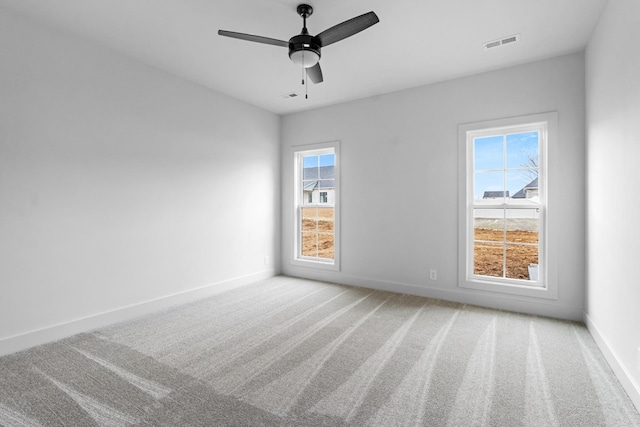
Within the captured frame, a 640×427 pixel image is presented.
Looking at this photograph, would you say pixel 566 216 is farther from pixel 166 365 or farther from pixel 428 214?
pixel 166 365

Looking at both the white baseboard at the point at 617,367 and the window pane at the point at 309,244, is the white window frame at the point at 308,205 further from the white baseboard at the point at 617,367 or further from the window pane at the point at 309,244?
the white baseboard at the point at 617,367

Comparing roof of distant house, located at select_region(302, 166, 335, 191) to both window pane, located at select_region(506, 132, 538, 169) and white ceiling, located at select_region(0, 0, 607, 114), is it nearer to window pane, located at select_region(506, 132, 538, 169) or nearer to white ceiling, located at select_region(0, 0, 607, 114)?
white ceiling, located at select_region(0, 0, 607, 114)

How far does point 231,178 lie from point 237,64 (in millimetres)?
1535

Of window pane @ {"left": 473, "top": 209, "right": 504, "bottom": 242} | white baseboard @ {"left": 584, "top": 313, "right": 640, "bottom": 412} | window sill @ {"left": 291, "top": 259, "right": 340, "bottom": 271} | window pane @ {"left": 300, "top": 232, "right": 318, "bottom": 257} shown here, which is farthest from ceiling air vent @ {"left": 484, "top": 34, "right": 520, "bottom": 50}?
window pane @ {"left": 300, "top": 232, "right": 318, "bottom": 257}

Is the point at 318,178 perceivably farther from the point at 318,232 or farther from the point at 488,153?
the point at 488,153

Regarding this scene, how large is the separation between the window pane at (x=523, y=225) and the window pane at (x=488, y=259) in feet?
0.64

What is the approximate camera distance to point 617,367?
2061 millimetres

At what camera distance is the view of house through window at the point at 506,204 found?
335 cm

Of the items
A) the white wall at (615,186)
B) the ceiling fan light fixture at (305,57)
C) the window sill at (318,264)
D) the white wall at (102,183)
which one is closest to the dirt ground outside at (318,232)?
the window sill at (318,264)

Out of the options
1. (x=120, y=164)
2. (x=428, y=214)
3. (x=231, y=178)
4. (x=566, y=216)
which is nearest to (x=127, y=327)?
(x=120, y=164)

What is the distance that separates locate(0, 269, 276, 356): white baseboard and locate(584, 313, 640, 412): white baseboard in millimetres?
3932

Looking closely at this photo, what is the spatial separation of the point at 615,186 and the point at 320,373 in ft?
8.07

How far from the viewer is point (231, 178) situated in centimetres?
430

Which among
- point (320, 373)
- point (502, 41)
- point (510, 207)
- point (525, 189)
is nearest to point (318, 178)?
point (510, 207)
